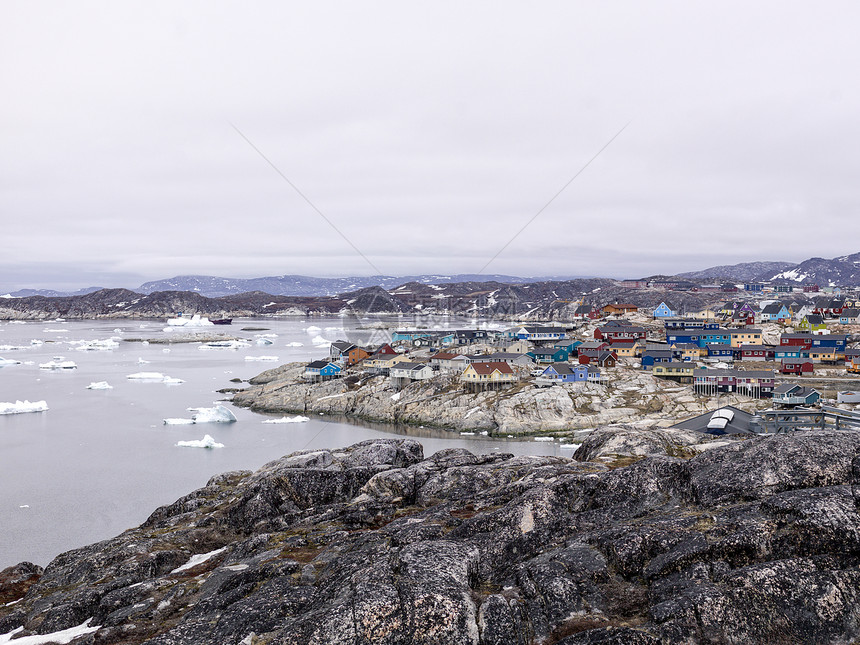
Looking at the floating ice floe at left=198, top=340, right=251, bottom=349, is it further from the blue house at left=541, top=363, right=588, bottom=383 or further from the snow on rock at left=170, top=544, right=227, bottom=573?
the snow on rock at left=170, top=544, right=227, bottom=573

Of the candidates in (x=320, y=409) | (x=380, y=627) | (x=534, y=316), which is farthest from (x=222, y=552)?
(x=534, y=316)

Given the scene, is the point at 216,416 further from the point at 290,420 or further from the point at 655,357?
the point at 655,357

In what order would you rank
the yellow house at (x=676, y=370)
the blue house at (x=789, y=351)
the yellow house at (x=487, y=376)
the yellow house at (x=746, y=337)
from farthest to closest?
the yellow house at (x=746, y=337) < the blue house at (x=789, y=351) < the yellow house at (x=676, y=370) < the yellow house at (x=487, y=376)

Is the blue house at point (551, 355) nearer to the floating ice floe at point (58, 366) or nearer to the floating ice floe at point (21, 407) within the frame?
the floating ice floe at point (21, 407)

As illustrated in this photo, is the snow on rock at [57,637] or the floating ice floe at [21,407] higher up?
the snow on rock at [57,637]

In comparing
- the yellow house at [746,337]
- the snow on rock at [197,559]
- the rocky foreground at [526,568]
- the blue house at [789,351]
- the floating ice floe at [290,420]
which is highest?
the rocky foreground at [526,568]

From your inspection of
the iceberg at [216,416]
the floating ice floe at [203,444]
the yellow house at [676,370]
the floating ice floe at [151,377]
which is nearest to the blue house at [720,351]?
the yellow house at [676,370]

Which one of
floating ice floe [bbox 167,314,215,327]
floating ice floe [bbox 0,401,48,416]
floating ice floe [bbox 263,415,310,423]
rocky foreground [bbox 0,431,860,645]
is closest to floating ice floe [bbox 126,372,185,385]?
floating ice floe [bbox 0,401,48,416]
